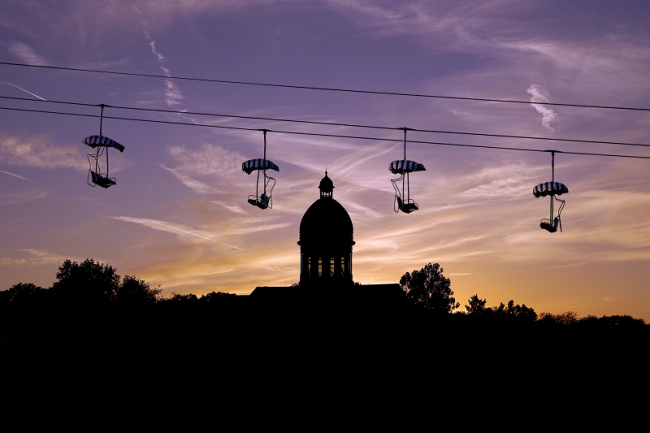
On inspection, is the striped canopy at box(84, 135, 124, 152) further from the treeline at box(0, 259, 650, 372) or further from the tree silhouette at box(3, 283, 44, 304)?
the tree silhouette at box(3, 283, 44, 304)

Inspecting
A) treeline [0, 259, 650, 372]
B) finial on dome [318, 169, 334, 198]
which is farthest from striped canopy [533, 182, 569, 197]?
finial on dome [318, 169, 334, 198]

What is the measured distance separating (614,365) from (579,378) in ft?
13.4

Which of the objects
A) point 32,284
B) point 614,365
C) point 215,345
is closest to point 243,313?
point 215,345

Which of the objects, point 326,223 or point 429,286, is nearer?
point 326,223

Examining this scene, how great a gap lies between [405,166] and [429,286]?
3780 inches

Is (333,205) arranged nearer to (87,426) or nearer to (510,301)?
(510,301)

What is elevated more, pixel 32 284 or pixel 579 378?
pixel 32 284

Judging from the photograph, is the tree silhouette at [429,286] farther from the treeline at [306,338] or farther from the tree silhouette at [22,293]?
the tree silhouette at [22,293]

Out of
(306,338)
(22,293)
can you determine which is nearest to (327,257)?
(306,338)

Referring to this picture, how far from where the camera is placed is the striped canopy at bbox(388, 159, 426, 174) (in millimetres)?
33656

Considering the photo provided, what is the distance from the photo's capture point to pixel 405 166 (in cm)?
3375

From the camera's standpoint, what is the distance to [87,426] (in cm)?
3656

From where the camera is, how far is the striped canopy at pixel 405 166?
3366 cm

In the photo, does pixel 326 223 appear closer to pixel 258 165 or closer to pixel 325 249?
pixel 325 249
